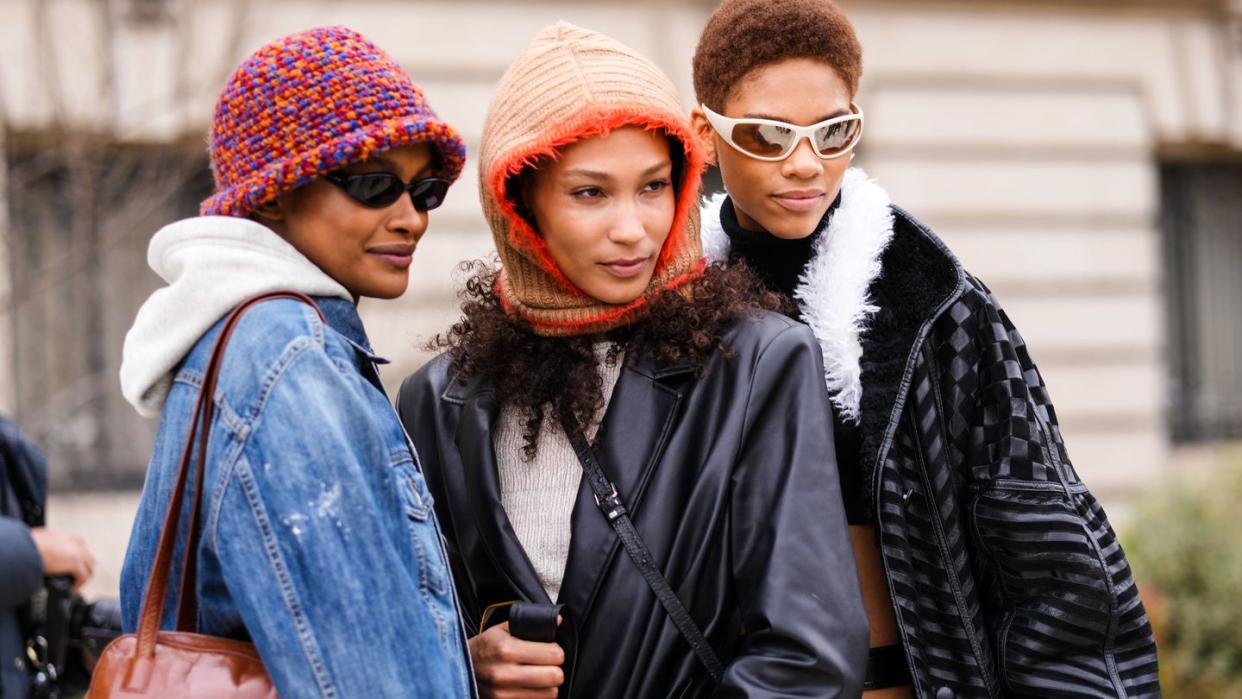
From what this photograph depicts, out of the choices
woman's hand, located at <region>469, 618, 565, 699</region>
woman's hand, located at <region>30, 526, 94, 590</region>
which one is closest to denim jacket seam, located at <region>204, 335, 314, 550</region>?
woman's hand, located at <region>469, 618, 565, 699</region>

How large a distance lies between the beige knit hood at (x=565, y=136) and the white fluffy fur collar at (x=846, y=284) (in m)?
0.26

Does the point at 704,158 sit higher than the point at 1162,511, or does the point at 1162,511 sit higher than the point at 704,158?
the point at 704,158

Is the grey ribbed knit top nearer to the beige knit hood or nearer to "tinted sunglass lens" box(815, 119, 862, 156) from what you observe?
the beige knit hood

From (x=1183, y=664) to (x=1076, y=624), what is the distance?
492cm

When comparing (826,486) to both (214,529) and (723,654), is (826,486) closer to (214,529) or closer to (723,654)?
(723,654)

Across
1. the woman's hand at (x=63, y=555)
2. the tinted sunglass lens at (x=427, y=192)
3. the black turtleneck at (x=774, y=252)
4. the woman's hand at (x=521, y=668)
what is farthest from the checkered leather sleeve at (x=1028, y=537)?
the woman's hand at (x=63, y=555)

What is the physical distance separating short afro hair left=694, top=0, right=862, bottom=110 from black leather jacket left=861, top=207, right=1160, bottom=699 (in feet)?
1.51

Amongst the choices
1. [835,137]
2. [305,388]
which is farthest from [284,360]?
[835,137]

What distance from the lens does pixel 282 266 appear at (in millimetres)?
1938

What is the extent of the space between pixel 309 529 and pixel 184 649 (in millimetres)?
255

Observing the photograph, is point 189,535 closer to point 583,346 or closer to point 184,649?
point 184,649

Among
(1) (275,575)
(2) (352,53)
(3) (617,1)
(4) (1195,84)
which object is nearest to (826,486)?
(1) (275,575)

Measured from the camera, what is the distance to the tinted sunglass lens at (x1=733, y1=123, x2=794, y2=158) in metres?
2.45

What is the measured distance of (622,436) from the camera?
86.1 inches
